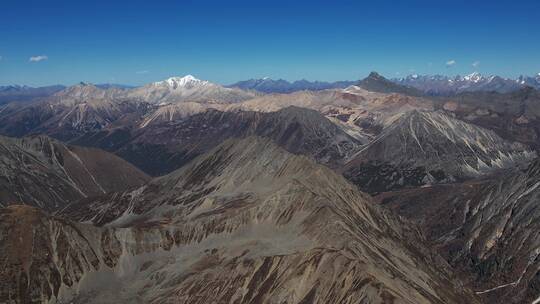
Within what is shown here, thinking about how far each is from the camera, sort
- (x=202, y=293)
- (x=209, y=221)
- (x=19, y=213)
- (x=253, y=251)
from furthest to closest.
→ 1. (x=209, y=221)
2. (x=19, y=213)
3. (x=253, y=251)
4. (x=202, y=293)

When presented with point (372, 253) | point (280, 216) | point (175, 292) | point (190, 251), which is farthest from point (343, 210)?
point (175, 292)

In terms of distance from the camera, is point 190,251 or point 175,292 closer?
point 175,292

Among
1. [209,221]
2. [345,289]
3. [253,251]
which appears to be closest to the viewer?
[345,289]

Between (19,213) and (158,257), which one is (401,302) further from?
(19,213)

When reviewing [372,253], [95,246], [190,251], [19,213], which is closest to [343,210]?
[372,253]

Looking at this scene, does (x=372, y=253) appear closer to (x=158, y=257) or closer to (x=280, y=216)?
(x=280, y=216)

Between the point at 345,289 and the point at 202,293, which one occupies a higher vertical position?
the point at 345,289
